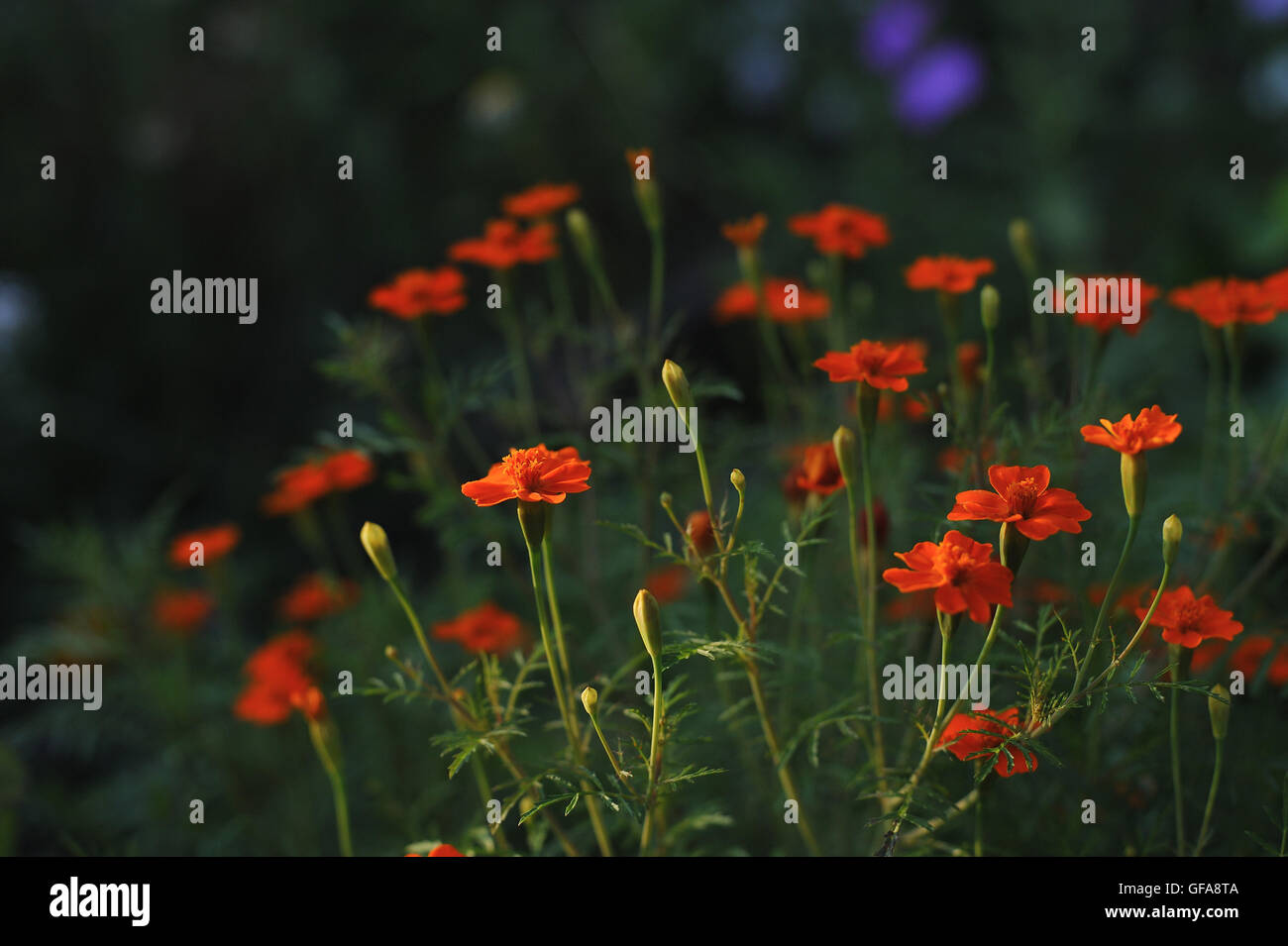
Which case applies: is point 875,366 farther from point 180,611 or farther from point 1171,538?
point 180,611

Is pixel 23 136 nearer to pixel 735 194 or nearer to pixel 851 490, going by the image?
pixel 735 194

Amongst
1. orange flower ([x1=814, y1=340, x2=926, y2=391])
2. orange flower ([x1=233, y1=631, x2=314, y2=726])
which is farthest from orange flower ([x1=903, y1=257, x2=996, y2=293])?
orange flower ([x1=233, y1=631, x2=314, y2=726])

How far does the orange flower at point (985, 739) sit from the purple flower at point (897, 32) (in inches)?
99.1

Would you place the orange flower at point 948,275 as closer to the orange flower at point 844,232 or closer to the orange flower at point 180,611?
the orange flower at point 844,232

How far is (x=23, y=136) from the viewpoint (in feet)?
9.15

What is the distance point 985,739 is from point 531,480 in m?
0.37

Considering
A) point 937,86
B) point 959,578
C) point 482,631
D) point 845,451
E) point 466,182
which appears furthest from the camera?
point 466,182

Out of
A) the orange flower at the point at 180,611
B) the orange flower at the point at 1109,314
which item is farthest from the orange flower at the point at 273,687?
the orange flower at the point at 1109,314

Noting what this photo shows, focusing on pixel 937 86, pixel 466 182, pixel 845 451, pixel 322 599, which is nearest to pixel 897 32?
pixel 937 86

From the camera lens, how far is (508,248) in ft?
3.77

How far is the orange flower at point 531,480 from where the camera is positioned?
0.79 m

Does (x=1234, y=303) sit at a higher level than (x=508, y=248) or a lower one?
lower
